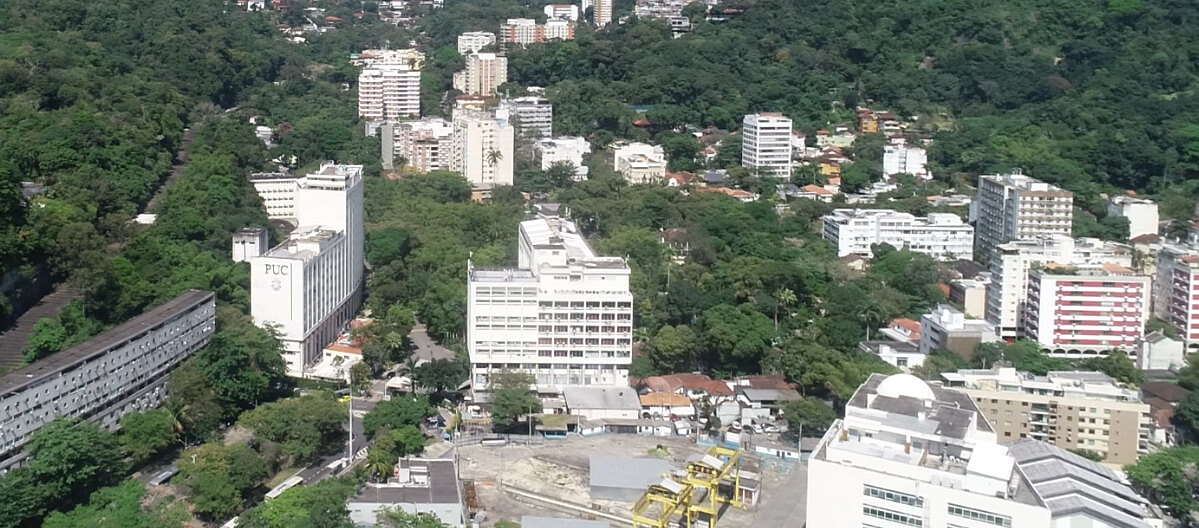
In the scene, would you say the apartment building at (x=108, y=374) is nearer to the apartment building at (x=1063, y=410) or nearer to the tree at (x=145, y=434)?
the tree at (x=145, y=434)

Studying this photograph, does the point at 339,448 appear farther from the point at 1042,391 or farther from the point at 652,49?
the point at 652,49

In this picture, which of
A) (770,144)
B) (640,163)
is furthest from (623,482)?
(770,144)

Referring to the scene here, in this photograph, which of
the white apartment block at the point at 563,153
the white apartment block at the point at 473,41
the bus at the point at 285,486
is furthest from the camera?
the white apartment block at the point at 473,41

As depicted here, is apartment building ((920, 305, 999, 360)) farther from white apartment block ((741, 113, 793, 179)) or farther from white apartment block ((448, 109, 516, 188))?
white apartment block ((448, 109, 516, 188))

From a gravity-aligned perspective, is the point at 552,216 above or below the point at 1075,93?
below

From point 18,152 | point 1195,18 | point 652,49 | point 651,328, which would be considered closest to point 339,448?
point 651,328

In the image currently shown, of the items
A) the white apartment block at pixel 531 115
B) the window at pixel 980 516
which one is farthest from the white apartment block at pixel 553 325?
the white apartment block at pixel 531 115
